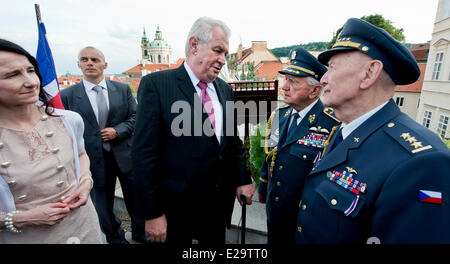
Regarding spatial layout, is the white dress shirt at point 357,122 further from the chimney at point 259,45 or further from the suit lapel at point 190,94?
the chimney at point 259,45

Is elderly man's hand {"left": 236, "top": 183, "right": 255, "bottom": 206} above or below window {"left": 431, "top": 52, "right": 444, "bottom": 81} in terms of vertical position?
below

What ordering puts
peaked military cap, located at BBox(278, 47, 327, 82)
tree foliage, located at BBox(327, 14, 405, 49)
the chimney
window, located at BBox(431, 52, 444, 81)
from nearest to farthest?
1. peaked military cap, located at BBox(278, 47, 327, 82)
2. window, located at BBox(431, 52, 444, 81)
3. tree foliage, located at BBox(327, 14, 405, 49)
4. the chimney

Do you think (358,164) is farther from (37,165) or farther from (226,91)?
(37,165)

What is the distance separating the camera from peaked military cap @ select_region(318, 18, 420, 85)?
49.2 inches

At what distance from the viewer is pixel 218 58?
6.18 feet

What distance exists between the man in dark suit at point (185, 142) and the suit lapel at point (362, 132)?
0.99m

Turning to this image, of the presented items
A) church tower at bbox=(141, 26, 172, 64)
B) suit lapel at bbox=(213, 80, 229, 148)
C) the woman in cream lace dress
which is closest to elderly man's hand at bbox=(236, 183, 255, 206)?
suit lapel at bbox=(213, 80, 229, 148)

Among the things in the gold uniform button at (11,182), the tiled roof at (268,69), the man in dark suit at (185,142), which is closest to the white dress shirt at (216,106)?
the man in dark suit at (185,142)

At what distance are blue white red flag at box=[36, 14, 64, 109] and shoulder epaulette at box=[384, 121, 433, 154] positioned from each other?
3.01 meters

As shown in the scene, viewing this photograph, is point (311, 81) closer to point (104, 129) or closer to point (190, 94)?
point (190, 94)

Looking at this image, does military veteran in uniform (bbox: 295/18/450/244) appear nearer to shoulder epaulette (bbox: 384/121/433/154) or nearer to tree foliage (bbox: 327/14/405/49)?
shoulder epaulette (bbox: 384/121/433/154)

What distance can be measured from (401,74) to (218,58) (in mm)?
1336

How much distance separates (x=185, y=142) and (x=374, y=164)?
53.4 inches
